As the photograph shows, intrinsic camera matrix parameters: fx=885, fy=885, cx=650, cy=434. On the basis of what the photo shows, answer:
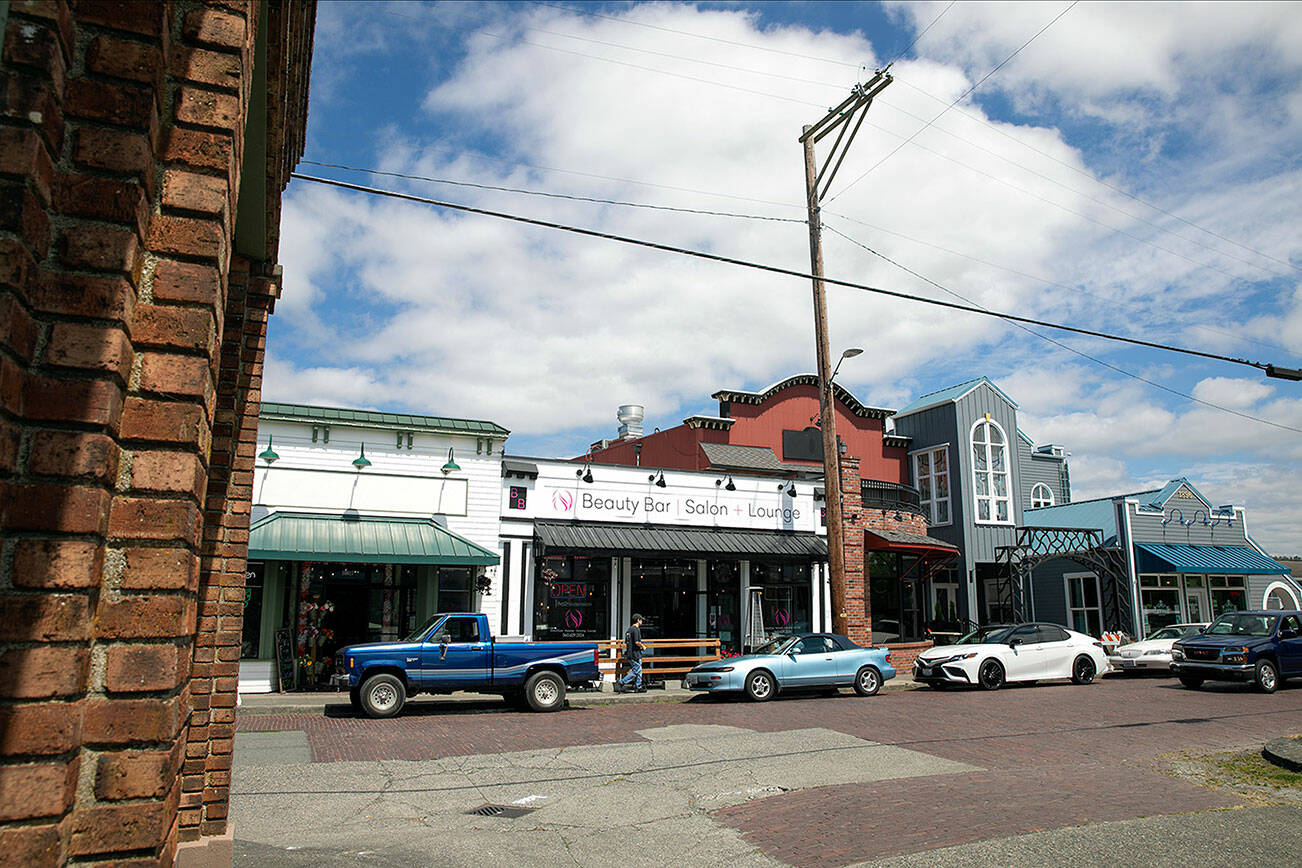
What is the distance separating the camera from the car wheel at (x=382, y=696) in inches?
587

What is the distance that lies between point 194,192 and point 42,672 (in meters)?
1.19

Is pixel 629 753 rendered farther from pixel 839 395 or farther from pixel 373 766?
pixel 839 395

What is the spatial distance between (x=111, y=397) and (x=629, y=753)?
35.2 feet

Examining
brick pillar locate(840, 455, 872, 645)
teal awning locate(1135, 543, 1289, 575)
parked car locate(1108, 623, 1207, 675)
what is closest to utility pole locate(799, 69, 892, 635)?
brick pillar locate(840, 455, 872, 645)

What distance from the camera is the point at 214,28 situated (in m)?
2.36

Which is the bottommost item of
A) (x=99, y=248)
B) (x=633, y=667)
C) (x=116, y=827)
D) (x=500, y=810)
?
(x=500, y=810)

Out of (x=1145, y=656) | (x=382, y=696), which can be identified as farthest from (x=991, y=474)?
(x=382, y=696)

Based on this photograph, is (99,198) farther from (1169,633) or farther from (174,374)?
(1169,633)

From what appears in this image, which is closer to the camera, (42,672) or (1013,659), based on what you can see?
(42,672)

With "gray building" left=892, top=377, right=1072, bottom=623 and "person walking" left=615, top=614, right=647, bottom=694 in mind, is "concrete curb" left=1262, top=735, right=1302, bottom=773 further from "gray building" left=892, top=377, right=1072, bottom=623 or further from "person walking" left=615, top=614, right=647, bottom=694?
"gray building" left=892, top=377, right=1072, bottom=623

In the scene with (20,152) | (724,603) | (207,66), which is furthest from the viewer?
(724,603)

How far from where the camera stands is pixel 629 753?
11.8 meters

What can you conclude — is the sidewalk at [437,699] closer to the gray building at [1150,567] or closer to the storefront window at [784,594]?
the storefront window at [784,594]

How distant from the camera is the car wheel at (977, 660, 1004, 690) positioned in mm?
19922
